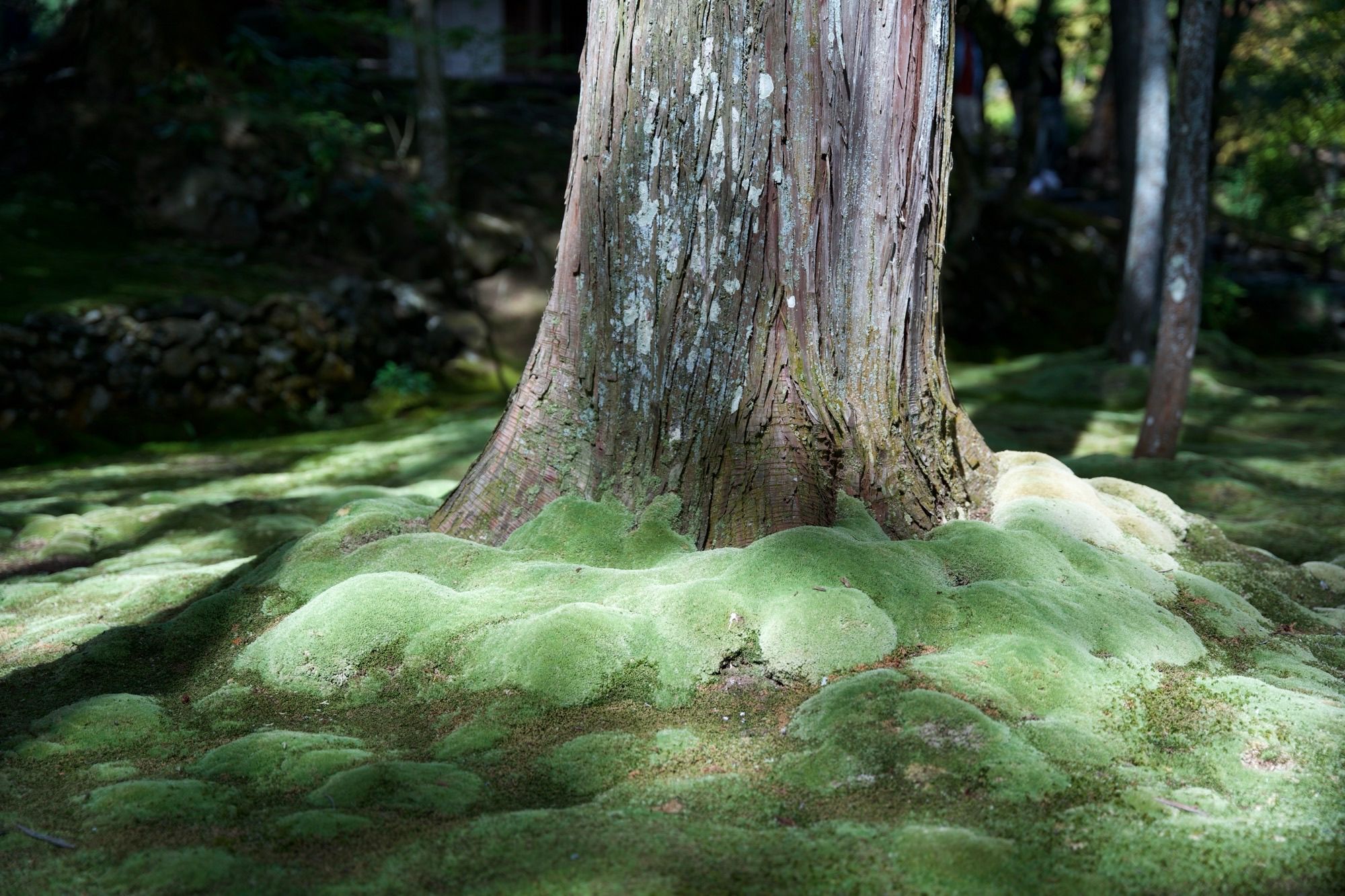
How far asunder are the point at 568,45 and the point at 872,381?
19.8 metres

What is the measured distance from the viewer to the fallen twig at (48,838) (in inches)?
99.3

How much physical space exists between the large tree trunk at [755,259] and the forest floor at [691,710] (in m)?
0.24

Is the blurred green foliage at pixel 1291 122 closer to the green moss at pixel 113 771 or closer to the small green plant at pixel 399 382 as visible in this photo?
the small green plant at pixel 399 382

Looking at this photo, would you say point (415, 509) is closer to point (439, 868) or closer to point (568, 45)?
point (439, 868)

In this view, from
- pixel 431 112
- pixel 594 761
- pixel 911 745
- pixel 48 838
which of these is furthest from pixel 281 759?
pixel 431 112

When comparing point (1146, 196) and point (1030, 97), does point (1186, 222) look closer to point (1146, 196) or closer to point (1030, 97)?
point (1146, 196)

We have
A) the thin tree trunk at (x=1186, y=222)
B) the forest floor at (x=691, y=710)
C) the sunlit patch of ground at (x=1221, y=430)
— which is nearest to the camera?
the forest floor at (x=691, y=710)

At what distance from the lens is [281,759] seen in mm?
2975

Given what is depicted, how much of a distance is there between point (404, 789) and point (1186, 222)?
641 centimetres

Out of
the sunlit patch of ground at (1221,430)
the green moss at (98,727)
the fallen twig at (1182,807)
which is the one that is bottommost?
the sunlit patch of ground at (1221,430)

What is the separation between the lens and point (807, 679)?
10.9 ft

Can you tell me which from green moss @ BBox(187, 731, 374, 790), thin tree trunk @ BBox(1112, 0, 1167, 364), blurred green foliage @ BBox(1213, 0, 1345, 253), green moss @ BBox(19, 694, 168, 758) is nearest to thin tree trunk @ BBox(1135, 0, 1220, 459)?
thin tree trunk @ BBox(1112, 0, 1167, 364)

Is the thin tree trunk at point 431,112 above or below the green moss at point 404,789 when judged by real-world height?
above

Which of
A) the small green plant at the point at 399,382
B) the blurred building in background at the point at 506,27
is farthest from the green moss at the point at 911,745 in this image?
the blurred building in background at the point at 506,27
